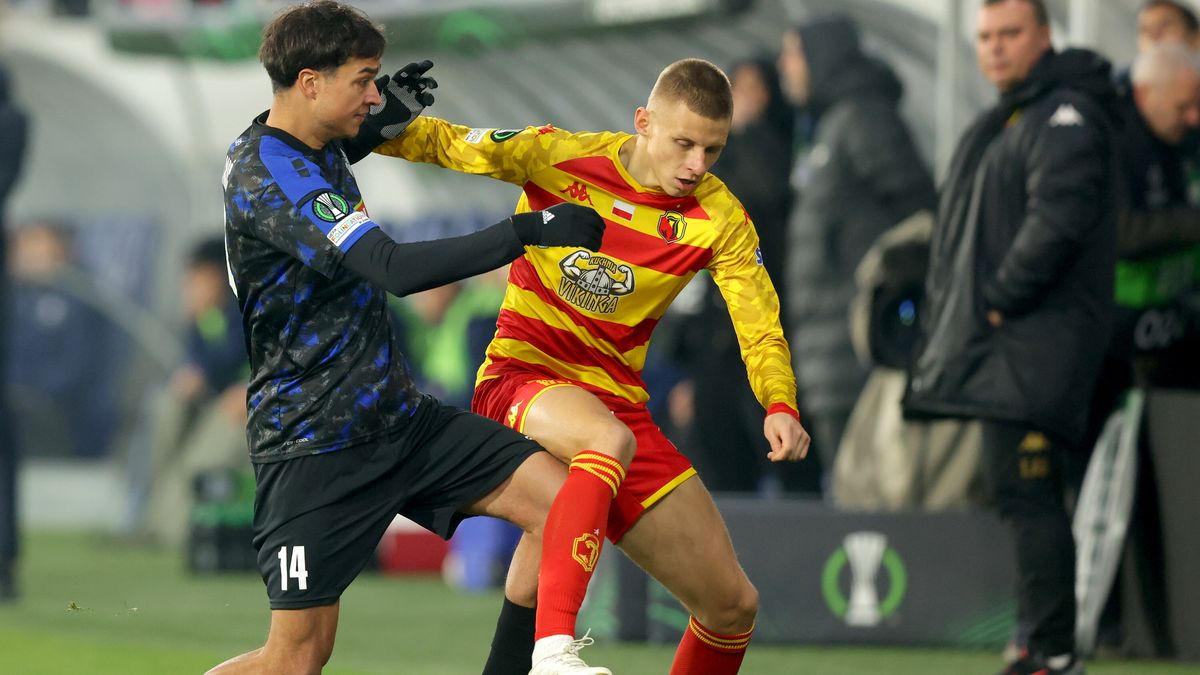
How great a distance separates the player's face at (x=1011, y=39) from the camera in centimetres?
691

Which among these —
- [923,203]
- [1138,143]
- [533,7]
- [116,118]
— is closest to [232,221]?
[1138,143]

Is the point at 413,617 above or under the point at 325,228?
under

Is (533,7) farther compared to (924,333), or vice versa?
(533,7)

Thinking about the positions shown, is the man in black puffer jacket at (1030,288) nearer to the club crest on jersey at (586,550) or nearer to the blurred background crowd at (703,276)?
the blurred background crowd at (703,276)

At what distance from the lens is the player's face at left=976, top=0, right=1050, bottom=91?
6.91 metres

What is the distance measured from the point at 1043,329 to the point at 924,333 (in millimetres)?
490

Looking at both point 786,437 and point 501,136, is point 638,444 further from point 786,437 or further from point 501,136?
point 501,136

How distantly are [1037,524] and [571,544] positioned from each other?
7.29ft

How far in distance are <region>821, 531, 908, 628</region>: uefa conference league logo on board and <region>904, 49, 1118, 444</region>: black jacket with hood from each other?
1.06 m

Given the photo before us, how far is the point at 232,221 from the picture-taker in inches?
194

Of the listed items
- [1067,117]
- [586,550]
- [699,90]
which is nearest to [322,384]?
[586,550]

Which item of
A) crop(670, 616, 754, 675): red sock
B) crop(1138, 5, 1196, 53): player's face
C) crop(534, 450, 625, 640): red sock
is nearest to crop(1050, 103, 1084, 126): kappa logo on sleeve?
crop(1138, 5, 1196, 53): player's face

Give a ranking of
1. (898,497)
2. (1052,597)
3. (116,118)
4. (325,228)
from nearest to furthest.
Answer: (325,228) < (1052,597) < (898,497) < (116,118)

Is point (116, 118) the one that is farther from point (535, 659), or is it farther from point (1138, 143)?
point (535, 659)
